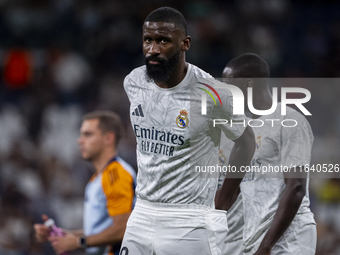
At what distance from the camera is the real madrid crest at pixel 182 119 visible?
3420 mm

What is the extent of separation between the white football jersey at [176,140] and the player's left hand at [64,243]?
1527 millimetres

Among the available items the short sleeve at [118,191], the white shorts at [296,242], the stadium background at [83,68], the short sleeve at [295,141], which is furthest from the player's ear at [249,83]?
the stadium background at [83,68]

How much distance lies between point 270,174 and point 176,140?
1.05 metres

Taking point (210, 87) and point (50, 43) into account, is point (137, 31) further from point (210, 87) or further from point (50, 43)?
point (210, 87)

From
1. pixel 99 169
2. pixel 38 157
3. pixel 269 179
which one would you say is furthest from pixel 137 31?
pixel 269 179

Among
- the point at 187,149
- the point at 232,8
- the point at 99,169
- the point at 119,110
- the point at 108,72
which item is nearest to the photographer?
the point at 187,149

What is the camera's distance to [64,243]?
4.77 m

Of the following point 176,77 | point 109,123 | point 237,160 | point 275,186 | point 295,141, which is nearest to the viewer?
point 176,77

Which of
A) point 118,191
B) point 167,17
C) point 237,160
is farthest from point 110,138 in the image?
point 167,17

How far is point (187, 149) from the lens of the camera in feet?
11.2

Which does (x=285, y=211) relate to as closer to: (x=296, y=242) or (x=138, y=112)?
(x=296, y=242)

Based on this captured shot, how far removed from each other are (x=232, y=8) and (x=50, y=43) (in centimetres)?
434

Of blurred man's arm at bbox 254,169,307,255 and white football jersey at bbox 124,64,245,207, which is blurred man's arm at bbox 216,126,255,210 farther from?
blurred man's arm at bbox 254,169,307,255

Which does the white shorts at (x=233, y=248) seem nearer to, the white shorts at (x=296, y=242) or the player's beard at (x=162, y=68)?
the white shorts at (x=296, y=242)
